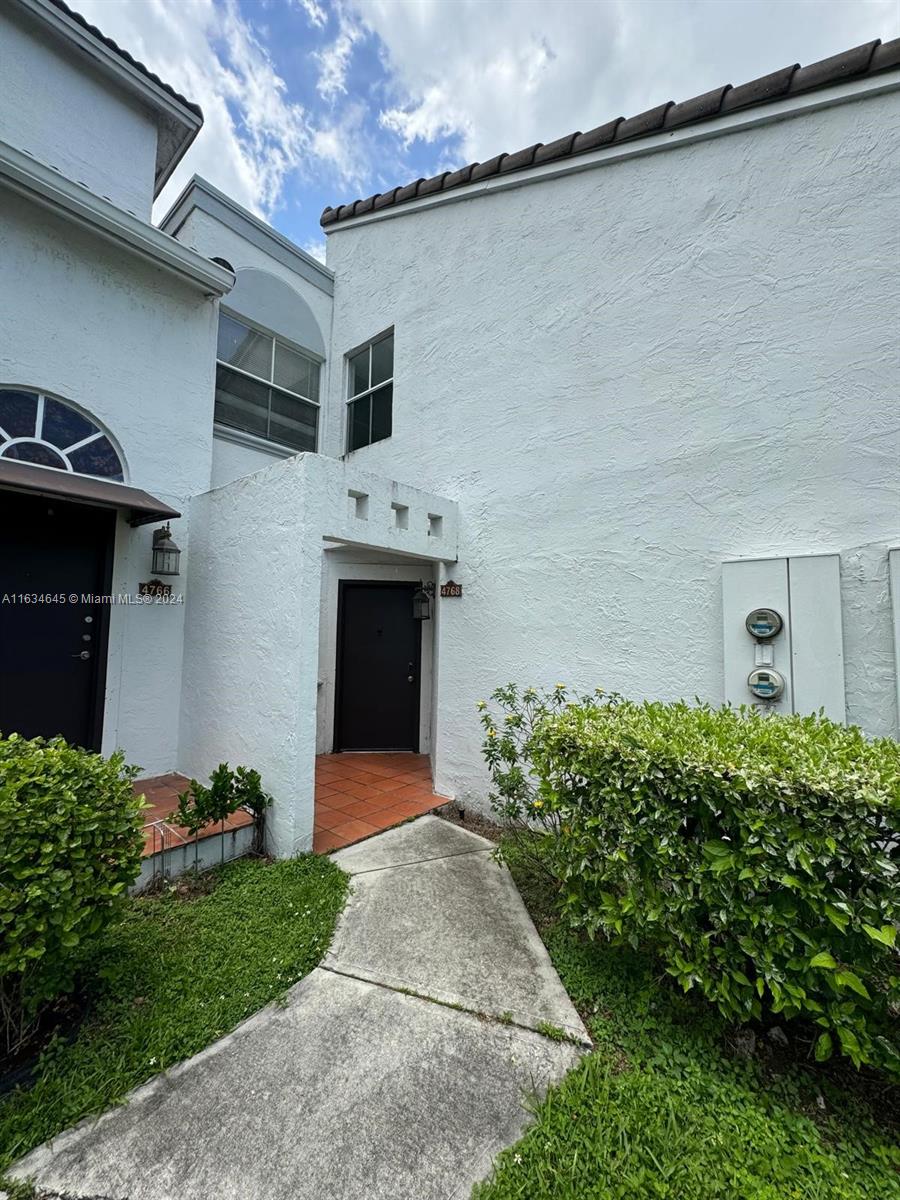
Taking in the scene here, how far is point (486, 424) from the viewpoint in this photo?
19.0 feet

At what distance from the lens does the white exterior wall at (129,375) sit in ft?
16.3

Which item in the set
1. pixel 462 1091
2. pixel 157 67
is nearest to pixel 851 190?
pixel 462 1091

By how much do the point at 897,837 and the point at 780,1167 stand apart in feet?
4.59

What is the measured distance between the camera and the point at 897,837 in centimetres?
218

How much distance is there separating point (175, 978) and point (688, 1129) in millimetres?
2761

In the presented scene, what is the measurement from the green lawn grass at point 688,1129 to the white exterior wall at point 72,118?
937cm

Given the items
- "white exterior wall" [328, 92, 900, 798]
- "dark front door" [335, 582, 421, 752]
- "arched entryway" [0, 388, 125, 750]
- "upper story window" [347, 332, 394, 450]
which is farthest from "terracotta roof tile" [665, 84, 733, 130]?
"arched entryway" [0, 388, 125, 750]

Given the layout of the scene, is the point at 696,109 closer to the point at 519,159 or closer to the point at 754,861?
the point at 519,159

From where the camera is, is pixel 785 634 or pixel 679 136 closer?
pixel 785 634

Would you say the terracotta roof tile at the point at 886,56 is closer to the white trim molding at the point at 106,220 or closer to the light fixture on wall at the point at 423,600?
the light fixture on wall at the point at 423,600

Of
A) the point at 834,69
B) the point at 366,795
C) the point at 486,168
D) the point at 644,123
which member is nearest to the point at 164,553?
the point at 366,795

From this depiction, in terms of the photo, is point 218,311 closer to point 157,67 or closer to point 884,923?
point 157,67

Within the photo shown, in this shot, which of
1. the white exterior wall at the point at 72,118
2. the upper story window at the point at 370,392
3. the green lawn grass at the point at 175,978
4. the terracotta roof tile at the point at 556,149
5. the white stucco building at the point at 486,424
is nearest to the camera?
the green lawn grass at the point at 175,978

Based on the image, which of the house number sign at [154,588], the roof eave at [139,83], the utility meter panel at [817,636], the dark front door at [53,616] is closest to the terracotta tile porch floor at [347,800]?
the dark front door at [53,616]
